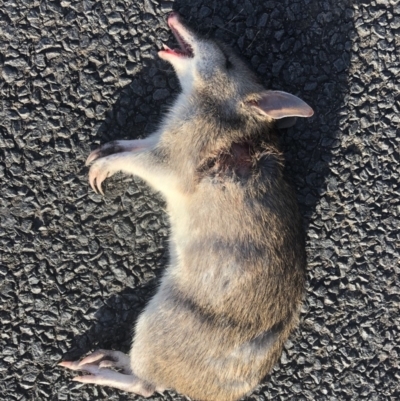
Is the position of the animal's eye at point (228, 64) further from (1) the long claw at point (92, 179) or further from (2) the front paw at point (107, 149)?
(1) the long claw at point (92, 179)

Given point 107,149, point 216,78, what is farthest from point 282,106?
point 107,149

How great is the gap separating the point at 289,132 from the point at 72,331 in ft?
7.87

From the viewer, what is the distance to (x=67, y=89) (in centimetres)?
402

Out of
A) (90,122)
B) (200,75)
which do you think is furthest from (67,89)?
(200,75)

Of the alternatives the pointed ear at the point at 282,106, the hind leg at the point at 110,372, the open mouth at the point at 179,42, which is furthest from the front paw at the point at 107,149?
the hind leg at the point at 110,372

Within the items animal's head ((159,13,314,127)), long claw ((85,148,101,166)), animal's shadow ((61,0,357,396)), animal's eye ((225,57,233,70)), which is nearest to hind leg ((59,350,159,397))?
animal's shadow ((61,0,357,396))

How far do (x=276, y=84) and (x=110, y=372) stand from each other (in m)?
2.66

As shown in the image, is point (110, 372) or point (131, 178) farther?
point (131, 178)

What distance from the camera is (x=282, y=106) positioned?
3.38 m

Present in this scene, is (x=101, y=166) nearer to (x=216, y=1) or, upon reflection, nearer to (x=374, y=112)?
(x=216, y=1)

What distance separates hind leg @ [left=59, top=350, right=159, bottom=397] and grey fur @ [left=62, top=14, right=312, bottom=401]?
0.43 ft

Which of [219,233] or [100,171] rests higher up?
[219,233]

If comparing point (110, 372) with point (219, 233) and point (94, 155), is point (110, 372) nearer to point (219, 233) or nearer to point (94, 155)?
point (219, 233)

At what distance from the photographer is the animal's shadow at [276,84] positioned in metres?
4.07
